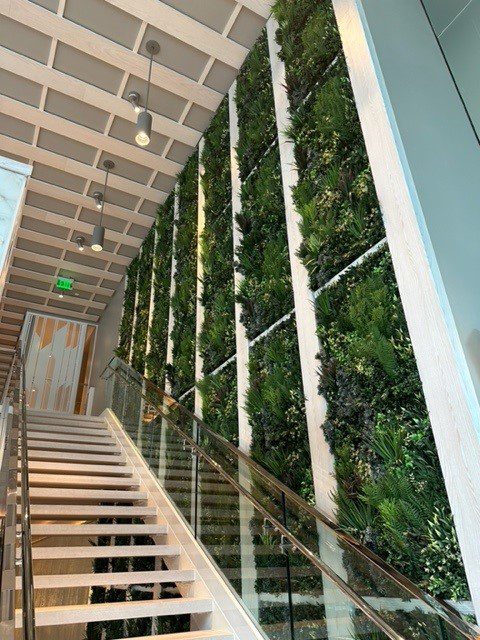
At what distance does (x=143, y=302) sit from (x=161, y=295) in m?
1.19

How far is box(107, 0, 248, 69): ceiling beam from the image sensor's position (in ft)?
17.8

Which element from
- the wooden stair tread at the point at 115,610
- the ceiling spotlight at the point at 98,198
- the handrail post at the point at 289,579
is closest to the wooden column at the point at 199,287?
the ceiling spotlight at the point at 98,198

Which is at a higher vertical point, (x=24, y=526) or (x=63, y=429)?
(x=63, y=429)

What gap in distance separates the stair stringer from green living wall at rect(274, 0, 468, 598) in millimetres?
854

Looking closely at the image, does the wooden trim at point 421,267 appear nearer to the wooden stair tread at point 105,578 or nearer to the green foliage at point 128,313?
the wooden stair tread at point 105,578

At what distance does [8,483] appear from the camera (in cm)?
221

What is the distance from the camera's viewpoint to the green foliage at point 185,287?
5.86 meters

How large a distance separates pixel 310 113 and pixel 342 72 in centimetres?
43

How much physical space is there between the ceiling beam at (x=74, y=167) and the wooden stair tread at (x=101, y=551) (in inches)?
241

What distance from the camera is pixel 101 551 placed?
3.22 m

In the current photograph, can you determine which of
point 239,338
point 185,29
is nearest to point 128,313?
point 185,29

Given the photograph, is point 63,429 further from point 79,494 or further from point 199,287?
point 199,287

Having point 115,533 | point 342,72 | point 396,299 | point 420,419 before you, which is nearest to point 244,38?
point 342,72

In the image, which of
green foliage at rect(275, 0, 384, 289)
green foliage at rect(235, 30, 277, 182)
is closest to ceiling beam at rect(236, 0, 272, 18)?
green foliage at rect(235, 30, 277, 182)
